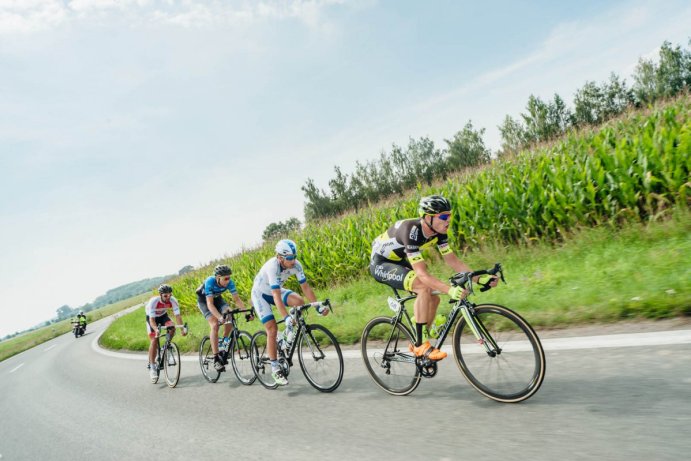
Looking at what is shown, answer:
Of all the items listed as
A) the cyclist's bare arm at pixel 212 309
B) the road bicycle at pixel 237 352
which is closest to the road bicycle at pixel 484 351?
the road bicycle at pixel 237 352

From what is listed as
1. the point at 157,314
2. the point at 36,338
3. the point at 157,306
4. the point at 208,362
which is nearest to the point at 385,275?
the point at 208,362

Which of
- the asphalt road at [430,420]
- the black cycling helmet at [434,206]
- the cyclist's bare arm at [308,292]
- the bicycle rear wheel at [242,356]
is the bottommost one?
the asphalt road at [430,420]

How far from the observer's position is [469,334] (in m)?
4.08

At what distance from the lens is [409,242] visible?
172 inches

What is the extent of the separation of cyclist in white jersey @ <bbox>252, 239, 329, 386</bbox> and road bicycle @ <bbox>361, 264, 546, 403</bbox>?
1.70 meters

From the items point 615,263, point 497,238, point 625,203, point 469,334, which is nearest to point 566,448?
point 469,334

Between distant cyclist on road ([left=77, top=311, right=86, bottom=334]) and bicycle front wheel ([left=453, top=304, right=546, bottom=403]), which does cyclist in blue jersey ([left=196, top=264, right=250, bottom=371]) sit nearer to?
bicycle front wheel ([left=453, top=304, right=546, bottom=403])

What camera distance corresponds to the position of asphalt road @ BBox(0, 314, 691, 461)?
288cm

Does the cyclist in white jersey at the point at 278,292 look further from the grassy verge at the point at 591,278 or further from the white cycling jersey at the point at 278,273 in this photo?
the grassy verge at the point at 591,278

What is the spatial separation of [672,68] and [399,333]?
69417mm

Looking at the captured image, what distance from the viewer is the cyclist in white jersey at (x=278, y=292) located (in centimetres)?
595

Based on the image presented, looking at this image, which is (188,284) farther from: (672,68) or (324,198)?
(672,68)

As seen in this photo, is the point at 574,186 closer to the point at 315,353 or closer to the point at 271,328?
the point at 315,353

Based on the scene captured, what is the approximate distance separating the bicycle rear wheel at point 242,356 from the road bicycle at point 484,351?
3.30 metres
